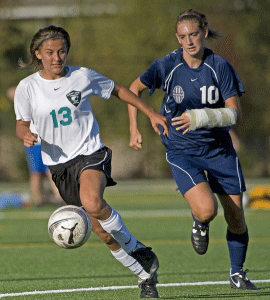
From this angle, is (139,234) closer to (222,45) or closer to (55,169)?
(55,169)

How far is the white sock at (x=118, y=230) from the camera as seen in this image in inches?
253

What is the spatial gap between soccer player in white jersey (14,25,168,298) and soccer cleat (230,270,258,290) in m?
0.88

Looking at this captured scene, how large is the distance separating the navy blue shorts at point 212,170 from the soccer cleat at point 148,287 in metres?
0.93

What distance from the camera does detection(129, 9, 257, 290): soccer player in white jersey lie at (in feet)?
23.5

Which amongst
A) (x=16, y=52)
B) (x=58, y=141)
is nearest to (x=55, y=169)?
(x=58, y=141)

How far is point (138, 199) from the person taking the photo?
19453 millimetres

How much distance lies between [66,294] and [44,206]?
9.66 metres

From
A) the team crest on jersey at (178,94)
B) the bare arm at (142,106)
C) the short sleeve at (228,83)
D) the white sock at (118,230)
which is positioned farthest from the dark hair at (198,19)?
the white sock at (118,230)

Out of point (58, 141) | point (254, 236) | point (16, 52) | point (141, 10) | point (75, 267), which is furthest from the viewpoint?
point (141, 10)

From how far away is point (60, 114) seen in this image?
6.72 meters

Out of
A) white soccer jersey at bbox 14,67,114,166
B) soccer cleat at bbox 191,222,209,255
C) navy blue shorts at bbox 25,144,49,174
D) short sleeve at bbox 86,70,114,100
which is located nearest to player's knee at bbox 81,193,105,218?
white soccer jersey at bbox 14,67,114,166

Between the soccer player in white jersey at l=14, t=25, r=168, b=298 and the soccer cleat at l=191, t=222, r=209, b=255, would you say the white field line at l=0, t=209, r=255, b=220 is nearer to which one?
the soccer cleat at l=191, t=222, r=209, b=255

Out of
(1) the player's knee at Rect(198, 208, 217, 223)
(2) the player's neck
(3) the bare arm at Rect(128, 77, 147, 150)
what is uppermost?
(2) the player's neck

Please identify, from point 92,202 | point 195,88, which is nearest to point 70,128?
point 92,202
